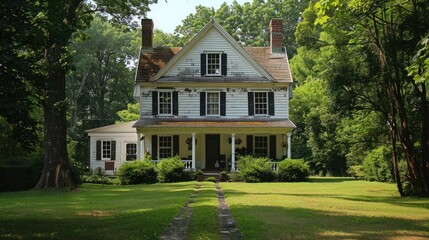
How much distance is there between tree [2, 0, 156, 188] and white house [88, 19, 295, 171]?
5207 mm

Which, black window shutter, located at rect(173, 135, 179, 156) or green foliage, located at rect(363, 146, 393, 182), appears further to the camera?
black window shutter, located at rect(173, 135, 179, 156)

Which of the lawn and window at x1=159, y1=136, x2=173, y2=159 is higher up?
window at x1=159, y1=136, x2=173, y2=159

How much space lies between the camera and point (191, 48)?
A: 107ft

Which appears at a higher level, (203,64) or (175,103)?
(203,64)

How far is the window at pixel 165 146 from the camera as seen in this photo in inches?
1276

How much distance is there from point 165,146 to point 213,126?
4188 mm

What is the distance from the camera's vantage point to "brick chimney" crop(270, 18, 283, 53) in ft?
116

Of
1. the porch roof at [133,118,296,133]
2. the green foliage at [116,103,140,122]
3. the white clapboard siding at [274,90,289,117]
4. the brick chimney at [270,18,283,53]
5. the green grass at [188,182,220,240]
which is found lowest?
the green grass at [188,182,220,240]

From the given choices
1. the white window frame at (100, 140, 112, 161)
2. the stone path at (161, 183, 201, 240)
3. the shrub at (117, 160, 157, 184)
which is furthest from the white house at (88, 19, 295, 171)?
the stone path at (161, 183, 201, 240)

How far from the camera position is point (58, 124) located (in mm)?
22328

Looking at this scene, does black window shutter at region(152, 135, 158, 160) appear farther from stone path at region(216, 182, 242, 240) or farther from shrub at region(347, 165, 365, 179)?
stone path at region(216, 182, 242, 240)

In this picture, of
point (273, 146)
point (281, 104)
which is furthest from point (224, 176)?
point (281, 104)

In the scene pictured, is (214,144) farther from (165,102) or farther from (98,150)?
(98,150)

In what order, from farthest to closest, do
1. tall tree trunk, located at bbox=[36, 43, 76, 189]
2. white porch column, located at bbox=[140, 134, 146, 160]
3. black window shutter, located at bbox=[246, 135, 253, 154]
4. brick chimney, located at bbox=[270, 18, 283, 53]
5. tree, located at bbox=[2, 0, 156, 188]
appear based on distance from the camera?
brick chimney, located at bbox=[270, 18, 283, 53] → black window shutter, located at bbox=[246, 135, 253, 154] → white porch column, located at bbox=[140, 134, 146, 160] → tall tree trunk, located at bbox=[36, 43, 76, 189] → tree, located at bbox=[2, 0, 156, 188]
